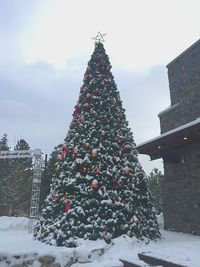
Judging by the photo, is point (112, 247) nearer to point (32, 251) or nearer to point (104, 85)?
point (32, 251)

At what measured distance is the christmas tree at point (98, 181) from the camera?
8633 mm

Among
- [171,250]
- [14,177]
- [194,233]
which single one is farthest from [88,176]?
[14,177]

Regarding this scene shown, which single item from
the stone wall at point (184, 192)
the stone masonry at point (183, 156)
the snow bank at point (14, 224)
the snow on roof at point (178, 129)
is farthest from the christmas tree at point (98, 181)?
the snow bank at point (14, 224)

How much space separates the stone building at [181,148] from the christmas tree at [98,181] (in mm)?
2497

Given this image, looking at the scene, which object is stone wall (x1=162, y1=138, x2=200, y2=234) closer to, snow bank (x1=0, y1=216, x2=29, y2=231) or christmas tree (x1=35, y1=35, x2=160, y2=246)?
christmas tree (x1=35, y1=35, x2=160, y2=246)

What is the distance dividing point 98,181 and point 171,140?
13.0 ft

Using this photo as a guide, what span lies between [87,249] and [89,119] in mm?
4467

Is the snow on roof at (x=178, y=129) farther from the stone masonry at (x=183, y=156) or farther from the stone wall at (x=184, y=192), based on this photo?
the stone wall at (x=184, y=192)

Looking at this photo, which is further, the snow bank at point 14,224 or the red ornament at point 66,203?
the snow bank at point 14,224

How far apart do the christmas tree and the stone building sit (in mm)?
2497

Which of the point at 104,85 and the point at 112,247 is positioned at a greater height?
the point at 104,85

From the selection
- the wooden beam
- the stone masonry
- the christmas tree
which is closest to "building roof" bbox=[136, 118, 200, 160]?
the stone masonry

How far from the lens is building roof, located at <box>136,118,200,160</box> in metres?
10.3

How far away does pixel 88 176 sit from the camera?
9195mm
